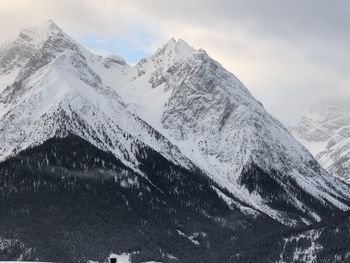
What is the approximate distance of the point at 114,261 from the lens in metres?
168

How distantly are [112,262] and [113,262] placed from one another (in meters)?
0.41

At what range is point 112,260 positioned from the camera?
167375 millimetres

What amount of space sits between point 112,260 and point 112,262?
1.30 ft

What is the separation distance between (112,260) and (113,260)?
226 mm

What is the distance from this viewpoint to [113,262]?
551 feet

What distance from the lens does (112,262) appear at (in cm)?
16750

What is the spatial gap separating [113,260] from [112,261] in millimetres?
299

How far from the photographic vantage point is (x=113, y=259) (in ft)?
550

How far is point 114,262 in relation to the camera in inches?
6614

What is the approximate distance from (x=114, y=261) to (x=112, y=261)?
0.43 metres

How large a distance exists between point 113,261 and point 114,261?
0.18 m

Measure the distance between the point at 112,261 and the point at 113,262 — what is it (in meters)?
0.58

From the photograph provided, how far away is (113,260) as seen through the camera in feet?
549

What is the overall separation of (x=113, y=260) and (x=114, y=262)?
89 centimetres
